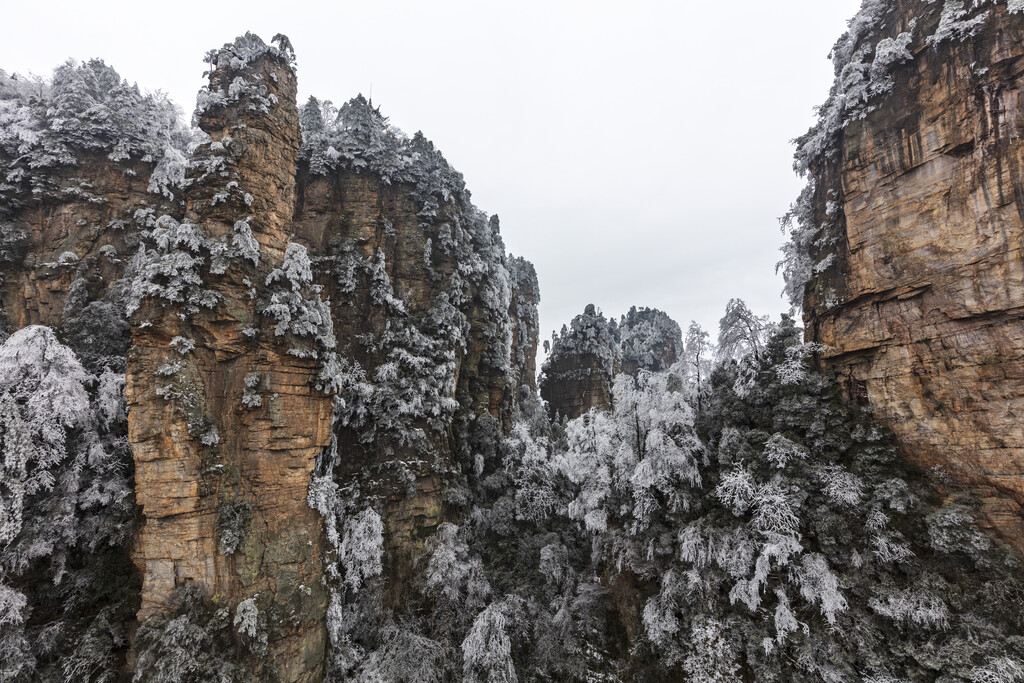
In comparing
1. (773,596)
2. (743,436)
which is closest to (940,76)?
(743,436)

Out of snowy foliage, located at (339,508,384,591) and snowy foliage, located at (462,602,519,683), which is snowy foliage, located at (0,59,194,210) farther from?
snowy foliage, located at (462,602,519,683)

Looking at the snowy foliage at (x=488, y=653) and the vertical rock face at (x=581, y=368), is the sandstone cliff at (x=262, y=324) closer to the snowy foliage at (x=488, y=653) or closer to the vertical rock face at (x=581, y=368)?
the snowy foliage at (x=488, y=653)

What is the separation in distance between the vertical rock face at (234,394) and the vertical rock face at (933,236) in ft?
64.7

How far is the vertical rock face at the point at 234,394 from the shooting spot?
36.3 feet

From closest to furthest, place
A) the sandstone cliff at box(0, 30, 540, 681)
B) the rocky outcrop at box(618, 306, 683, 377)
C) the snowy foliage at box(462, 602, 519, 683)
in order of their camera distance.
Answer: the sandstone cliff at box(0, 30, 540, 681) < the snowy foliage at box(462, 602, 519, 683) < the rocky outcrop at box(618, 306, 683, 377)

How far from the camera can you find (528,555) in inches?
712

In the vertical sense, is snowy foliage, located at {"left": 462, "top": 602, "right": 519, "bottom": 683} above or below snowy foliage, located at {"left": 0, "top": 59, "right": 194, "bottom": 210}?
below

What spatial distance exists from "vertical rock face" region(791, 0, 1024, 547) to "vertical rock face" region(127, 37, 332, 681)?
1972cm

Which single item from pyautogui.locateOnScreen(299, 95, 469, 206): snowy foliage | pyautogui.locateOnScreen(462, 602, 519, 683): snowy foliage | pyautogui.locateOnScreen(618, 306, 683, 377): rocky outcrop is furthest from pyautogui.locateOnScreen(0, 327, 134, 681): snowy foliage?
pyautogui.locateOnScreen(618, 306, 683, 377): rocky outcrop

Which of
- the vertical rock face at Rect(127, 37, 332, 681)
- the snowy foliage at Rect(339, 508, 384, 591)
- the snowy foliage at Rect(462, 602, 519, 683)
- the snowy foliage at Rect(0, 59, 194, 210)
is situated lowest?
the snowy foliage at Rect(462, 602, 519, 683)

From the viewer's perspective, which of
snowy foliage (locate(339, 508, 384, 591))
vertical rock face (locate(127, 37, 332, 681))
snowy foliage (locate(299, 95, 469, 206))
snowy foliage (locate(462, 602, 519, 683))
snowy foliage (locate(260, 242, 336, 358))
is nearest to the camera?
vertical rock face (locate(127, 37, 332, 681))

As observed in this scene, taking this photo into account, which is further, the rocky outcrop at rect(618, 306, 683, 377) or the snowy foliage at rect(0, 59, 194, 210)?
the rocky outcrop at rect(618, 306, 683, 377)

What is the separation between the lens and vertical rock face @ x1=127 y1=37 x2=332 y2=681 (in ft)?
36.3

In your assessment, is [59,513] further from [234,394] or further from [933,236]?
[933,236]
